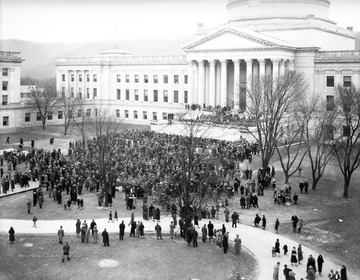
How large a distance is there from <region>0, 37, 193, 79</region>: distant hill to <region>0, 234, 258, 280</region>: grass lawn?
144 meters

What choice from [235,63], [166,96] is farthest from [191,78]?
[166,96]

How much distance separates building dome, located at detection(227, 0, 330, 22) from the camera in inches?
2896

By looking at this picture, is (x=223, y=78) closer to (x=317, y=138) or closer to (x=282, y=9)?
(x=282, y=9)

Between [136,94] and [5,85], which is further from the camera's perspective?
[136,94]

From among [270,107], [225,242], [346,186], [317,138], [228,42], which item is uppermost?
[228,42]

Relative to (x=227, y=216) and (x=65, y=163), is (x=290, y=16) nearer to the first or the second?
(x=65, y=163)

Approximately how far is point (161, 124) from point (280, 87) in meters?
24.8

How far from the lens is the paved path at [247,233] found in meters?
24.9

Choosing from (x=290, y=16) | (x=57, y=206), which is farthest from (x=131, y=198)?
(x=290, y=16)

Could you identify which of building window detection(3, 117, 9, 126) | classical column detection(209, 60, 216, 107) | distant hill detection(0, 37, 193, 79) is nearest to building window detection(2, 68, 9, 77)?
building window detection(3, 117, 9, 126)

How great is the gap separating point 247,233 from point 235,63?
43075mm

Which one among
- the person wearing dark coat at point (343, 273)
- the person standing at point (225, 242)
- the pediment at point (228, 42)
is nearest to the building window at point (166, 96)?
the pediment at point (228, 42)

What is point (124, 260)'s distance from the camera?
82.1ft

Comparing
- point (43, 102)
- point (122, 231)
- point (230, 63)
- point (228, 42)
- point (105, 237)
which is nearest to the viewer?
point (105, 237)
